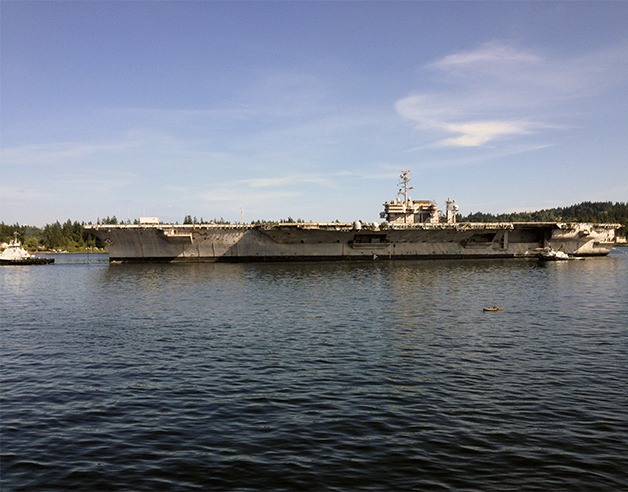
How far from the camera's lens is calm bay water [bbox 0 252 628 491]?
8.78m

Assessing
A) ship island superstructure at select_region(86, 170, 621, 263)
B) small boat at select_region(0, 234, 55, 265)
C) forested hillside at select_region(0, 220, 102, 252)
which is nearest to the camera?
ship island superstructure at select_region(86, 170, 621, 263)

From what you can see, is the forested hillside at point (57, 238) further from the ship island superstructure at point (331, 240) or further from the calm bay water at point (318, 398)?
the calm bay water at point (318, 398)

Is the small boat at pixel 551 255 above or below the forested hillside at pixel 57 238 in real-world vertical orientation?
below

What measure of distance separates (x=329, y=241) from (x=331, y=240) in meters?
→ 0.27

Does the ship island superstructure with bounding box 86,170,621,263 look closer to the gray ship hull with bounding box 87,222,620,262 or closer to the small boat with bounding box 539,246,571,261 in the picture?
the gray ship hull with bounding box 87,222,620,262

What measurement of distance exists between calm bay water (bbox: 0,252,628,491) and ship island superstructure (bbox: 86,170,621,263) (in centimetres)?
3206

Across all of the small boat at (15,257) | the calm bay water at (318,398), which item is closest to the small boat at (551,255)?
the calm bay water at (318,398)

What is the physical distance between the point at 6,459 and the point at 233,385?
5466mm

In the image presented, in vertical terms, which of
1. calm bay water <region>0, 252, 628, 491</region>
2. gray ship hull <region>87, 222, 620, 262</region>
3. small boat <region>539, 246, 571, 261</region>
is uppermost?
gray ship hull <region>87, 222, 620, 262</region>

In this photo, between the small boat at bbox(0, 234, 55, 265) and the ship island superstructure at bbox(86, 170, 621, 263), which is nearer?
the ship island superstructure at bbox(86, 170, 621, 263)

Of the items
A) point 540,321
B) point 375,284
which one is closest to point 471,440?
point 540,321

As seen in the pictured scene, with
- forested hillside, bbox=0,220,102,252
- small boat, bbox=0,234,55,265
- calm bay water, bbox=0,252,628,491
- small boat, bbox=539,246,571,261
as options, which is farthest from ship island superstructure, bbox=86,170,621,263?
forested hillside, bbox=0,220,102,252

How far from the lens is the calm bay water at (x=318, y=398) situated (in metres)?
8.78

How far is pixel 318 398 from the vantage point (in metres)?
12.4
